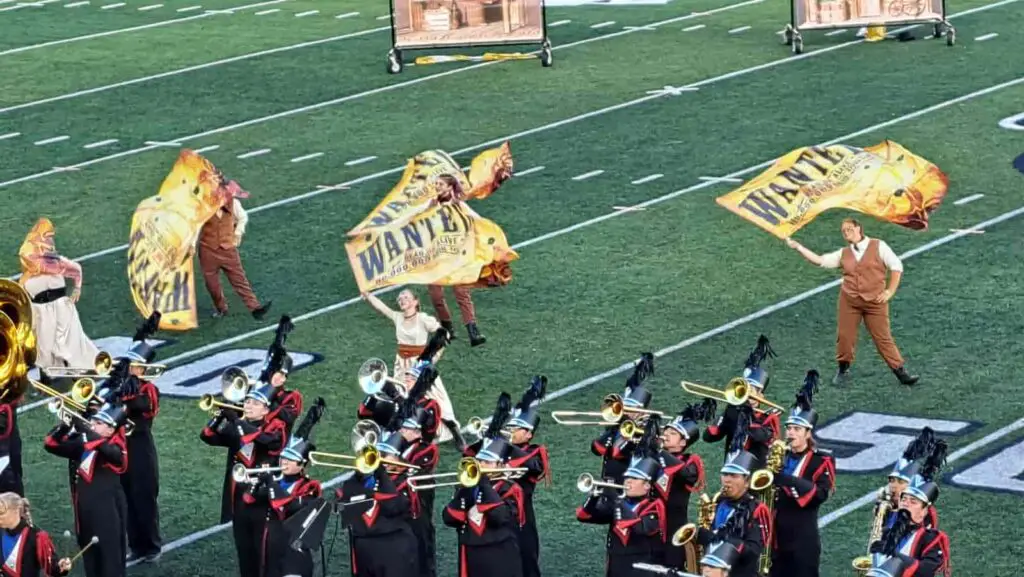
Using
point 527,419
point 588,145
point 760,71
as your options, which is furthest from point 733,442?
point 760,71

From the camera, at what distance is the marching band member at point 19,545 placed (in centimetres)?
1059

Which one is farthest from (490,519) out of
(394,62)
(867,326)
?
(394,62)

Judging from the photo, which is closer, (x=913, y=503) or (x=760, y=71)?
(x=913, y=503)

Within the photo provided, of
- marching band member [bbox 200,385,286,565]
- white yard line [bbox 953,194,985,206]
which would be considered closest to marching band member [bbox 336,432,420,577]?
marching band member [bbox 200,385,286,565]

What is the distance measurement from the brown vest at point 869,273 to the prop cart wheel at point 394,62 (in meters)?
11.9

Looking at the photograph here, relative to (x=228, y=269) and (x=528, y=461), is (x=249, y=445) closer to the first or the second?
(x=528, y=461)

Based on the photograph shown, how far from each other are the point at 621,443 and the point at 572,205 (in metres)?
8.61

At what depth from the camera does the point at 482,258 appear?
52.0 feet

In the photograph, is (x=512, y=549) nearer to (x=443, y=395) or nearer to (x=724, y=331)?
(x=443, y=395)

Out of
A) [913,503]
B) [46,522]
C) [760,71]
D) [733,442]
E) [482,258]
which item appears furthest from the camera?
[760,71]

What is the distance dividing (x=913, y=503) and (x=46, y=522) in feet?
18.3

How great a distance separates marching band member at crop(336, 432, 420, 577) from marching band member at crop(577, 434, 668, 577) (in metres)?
0.93

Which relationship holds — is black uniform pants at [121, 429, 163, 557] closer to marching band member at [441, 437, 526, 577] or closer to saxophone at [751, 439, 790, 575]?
marching band member at [441, 437, 526, 577]

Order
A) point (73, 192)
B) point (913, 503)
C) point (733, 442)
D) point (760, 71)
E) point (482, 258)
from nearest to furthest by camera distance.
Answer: point (913, 503)
point (733, 442)
point (482, 258)
point (73, 192)
point (760, 71)
